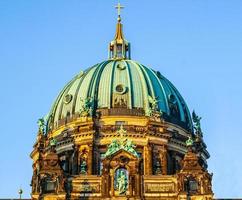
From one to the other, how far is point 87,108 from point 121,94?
4355 millimetres

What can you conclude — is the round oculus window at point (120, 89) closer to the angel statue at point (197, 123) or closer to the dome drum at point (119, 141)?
the dome drum at point (119, 141)

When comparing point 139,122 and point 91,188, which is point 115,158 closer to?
point 91,188

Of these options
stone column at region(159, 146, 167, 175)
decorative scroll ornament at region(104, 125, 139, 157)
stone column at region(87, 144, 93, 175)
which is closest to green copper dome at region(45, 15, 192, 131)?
A: stone column at region(159, 146, 167, 175)

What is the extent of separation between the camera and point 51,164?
57031 millimetres

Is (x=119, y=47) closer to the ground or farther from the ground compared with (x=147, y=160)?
farther from the ground

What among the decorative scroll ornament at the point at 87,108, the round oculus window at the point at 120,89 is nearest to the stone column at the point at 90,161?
the decorative scroll ornament at the point at 87,108

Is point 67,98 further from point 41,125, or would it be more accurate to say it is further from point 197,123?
point 197,123

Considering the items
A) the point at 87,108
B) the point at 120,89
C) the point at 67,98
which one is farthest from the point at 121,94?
the point at 67,98

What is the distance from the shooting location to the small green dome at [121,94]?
66.7m

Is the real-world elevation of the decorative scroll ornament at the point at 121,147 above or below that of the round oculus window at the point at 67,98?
below

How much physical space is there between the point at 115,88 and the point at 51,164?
47.2 ft

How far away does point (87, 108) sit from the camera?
216 feet

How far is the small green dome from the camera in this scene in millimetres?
66688

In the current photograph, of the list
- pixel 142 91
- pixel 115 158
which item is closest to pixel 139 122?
pixel 142 91
